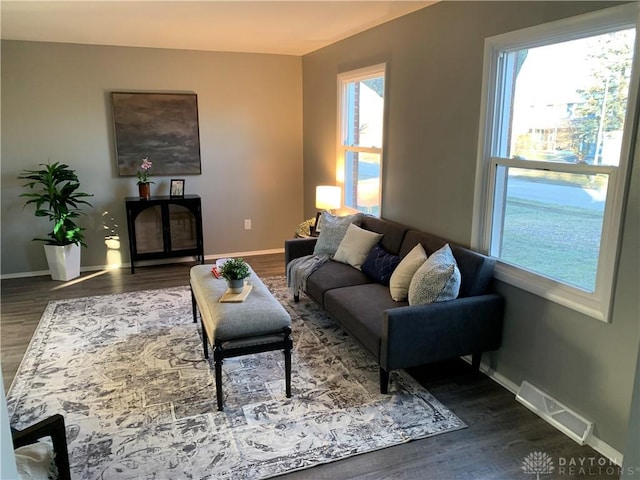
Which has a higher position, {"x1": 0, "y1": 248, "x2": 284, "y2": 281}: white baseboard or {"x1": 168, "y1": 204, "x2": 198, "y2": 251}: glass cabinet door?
{"x1": 168, "y1": 204, "x2": 198, "y2": 251}: glass cabinet door

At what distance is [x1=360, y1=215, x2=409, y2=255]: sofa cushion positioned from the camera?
3766mm

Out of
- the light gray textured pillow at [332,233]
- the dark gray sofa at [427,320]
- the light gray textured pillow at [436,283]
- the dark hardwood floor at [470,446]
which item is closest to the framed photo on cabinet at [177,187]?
the light gray textured pillow at [332,233]

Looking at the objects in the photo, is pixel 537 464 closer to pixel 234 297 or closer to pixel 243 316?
pixel 243 316

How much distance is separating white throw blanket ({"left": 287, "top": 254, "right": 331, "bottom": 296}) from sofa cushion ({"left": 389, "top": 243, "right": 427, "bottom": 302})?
35.6 inches

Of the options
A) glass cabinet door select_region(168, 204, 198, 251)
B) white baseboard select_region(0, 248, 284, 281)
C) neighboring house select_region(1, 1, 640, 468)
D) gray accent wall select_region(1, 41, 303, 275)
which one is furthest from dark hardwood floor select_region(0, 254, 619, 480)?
glass cabinet door select_region(168, 204, 198, 251)

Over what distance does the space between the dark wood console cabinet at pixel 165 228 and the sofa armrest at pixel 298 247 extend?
1591mm

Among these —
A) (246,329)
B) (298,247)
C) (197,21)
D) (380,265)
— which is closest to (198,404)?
(246,329)

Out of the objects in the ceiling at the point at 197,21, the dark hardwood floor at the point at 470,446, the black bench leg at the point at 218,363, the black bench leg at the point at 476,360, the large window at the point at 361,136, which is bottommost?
the dark hardwood floor at the point at 470,446

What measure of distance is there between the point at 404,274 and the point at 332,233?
1.19 metres

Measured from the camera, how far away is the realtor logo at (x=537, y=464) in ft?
7.23

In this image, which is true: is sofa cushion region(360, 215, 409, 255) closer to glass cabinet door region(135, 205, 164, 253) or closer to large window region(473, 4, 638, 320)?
large window region(473, 4, 638, 320)

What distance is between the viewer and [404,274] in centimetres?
317

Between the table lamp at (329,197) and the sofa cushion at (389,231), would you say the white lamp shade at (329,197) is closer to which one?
the table lamp at (329,197)

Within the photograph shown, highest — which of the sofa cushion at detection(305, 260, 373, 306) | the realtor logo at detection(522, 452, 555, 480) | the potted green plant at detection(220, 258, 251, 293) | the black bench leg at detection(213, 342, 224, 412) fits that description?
the potted green plant at detection(220, 258, 251, 293)
